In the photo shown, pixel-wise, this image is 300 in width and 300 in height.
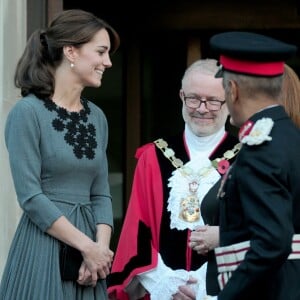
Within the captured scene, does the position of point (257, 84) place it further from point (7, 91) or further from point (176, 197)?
point (7, 91)

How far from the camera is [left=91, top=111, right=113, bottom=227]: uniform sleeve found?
3994 mm

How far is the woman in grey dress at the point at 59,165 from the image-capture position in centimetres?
376

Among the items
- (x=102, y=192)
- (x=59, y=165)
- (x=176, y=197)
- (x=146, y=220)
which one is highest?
(x=59, y=165)

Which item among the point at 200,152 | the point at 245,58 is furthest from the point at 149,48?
the point at 245,58

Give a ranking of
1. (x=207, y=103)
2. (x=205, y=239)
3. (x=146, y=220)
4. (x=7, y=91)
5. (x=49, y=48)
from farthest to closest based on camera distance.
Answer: (x=7, y=91) → (x=146, y=220) → (x=207, y=103) → (x=49, y=48) → (x=205, y=239)

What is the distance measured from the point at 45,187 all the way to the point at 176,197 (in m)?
0.82

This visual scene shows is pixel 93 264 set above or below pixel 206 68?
below

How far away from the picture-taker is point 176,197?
14.6 ft

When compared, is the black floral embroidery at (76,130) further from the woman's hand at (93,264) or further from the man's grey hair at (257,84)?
the man's grey hair at (257,84)

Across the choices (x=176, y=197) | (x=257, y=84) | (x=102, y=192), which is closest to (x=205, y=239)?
(x=102, y=192)

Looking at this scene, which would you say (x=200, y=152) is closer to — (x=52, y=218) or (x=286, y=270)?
(x=52, y=218)

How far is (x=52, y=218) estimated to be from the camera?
147 inches

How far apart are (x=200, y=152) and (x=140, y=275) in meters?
0.60

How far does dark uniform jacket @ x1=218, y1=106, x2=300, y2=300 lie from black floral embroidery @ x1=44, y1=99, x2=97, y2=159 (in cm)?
92
